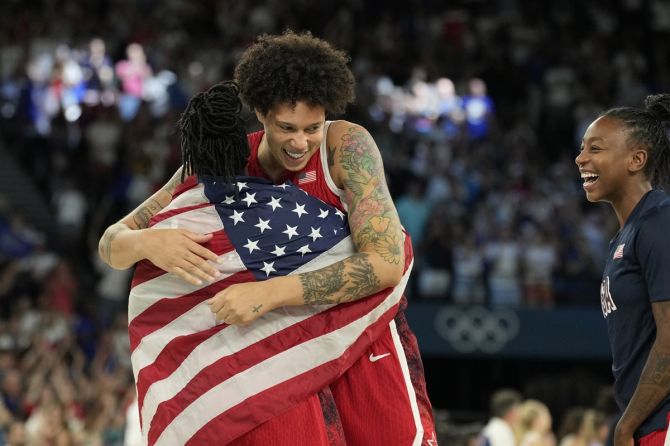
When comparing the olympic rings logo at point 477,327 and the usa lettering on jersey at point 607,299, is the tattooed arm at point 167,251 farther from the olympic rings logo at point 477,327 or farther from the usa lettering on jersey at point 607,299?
the olympic rings logo at point 477,327

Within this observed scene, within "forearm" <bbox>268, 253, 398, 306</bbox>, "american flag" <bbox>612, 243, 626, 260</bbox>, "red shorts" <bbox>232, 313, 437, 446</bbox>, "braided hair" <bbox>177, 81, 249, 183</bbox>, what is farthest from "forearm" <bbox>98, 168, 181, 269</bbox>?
"american flag" <bbox>612, 243, 626, 260</bbox>

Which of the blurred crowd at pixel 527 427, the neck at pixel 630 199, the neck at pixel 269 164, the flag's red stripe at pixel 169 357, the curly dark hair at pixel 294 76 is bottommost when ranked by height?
A: the blurred crowd at pixel 527 427

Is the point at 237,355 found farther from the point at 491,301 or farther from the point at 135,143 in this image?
the point at 135,143

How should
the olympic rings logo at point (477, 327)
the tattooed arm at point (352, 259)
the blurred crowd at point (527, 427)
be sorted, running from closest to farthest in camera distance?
1. the tattooed arm at point (352, 259)
2. the blurred crowd at point (527, 427)
3. the olympic rings logo at point (477, 327)

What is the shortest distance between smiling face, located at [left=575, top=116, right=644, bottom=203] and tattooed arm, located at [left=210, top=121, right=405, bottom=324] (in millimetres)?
737

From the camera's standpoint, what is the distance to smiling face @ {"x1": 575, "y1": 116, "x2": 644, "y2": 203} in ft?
13.4

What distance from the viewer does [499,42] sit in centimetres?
1744

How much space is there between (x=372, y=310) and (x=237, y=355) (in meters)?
0.49

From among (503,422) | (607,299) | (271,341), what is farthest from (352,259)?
(503,422)

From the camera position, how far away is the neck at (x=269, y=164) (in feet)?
13.8

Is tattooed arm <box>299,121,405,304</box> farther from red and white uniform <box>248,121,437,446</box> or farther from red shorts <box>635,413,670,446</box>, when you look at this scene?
red shorts <box>635,413,670,446</box>

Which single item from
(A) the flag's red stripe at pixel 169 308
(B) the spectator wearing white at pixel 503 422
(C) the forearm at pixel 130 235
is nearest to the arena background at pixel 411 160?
(B) the spectator wearing white at pixel 503 422

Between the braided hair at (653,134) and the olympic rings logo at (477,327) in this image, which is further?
the olympic rings logo at (477,327)

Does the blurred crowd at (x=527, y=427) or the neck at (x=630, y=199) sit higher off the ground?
the neck at (x=630, y=199)
